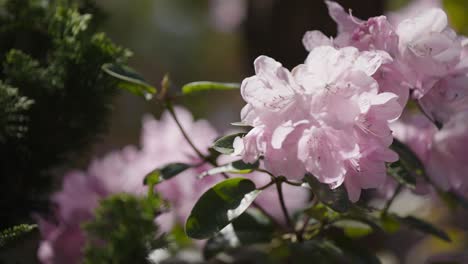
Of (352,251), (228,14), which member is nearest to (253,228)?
(352,251)

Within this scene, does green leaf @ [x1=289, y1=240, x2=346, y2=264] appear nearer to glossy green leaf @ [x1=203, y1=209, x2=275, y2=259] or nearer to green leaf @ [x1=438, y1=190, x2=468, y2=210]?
glossy green leaf @ [x1=203, y1=209, x2=275, y2=259]

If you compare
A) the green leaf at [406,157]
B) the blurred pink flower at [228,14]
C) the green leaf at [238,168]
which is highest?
the blurred pink flower at [228,14]

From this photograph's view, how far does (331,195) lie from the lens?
0.69 m

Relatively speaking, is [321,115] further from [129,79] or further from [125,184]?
[125,184]

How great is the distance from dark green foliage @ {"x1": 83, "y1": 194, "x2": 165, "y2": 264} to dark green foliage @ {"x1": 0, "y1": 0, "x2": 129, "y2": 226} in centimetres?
10

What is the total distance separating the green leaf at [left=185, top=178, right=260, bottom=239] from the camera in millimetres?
688

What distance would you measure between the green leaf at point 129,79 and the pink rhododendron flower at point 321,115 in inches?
8.1

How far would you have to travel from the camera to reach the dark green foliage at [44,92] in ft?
2.70

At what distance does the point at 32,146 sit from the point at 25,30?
172 mm

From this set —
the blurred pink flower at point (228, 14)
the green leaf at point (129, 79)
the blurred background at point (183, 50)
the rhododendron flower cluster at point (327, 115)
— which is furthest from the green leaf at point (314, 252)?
the blurred pink flower at point (228, 14)

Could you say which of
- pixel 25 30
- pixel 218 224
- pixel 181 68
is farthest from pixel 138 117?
pixel 218 224

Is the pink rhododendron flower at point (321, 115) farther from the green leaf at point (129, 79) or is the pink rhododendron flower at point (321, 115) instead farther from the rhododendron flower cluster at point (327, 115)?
the green leaf at point (129, 79)

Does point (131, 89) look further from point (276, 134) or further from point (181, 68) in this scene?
point (181, 68)

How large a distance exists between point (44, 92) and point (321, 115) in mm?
406
